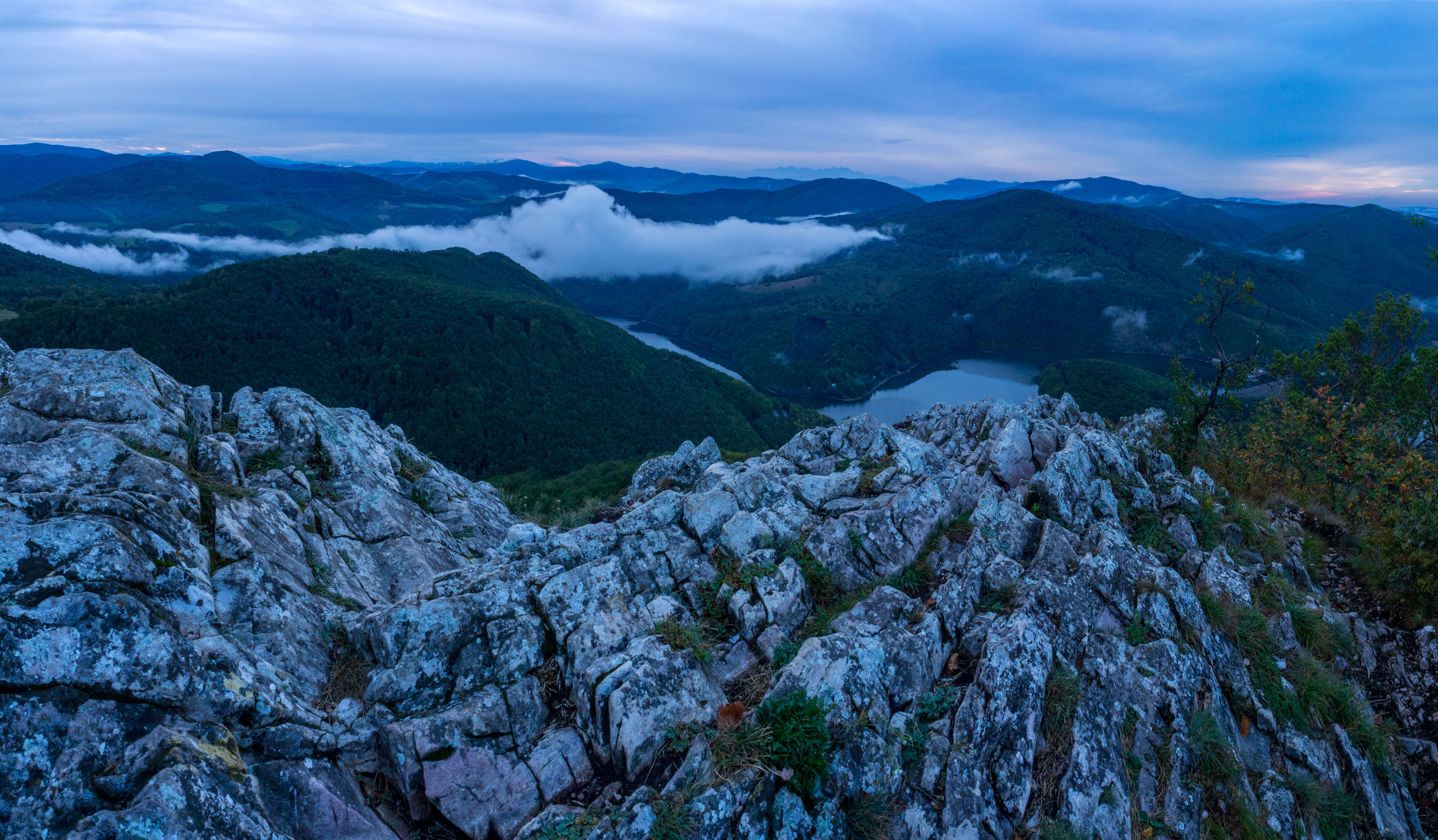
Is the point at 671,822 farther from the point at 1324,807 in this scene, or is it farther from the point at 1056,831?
the point at 1324,807

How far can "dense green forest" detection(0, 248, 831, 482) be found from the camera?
88500mm

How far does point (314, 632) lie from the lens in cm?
898

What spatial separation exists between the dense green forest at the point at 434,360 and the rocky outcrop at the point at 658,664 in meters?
66.1

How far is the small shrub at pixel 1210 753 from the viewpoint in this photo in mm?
7949

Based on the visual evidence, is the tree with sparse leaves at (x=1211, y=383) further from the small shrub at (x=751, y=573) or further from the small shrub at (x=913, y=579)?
the small shrub at (x=751, y=573)

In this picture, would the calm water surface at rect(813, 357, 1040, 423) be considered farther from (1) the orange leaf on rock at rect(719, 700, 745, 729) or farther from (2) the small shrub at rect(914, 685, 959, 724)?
(1) the orange leaf on rock at rect(719, 700, 745, 729)

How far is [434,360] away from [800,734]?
108 metres

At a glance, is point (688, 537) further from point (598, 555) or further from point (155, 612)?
point (155, 612)

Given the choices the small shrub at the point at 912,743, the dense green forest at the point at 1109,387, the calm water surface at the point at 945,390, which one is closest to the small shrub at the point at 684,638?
the small shrub at the point at 912,743

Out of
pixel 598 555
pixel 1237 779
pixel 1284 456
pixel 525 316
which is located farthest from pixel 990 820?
pixel 525 316

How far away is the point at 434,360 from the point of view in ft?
334

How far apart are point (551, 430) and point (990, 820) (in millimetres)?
92838

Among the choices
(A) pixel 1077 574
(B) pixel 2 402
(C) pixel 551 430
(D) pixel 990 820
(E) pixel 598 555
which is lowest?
(C) pixel 551 430

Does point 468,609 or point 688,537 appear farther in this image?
point 688,537
